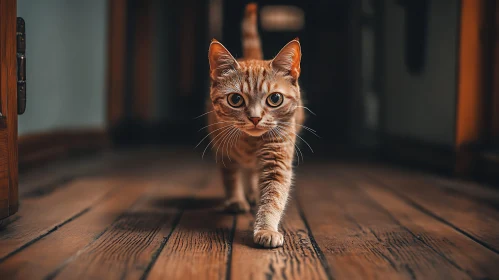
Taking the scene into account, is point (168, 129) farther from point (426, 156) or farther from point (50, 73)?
point (426, 156)

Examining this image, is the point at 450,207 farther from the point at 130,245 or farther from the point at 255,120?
the point at 130,245

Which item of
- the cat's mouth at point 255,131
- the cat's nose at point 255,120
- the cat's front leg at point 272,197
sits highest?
the cat's nose at point 255,120

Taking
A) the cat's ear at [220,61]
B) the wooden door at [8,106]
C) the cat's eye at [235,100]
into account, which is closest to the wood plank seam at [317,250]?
the cat's eye at [235,100]

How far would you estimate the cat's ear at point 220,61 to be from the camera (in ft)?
4.83

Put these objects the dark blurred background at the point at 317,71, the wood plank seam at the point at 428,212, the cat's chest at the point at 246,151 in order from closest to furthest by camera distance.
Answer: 1. the wood plank seam at the point at 428,212
2. the cat's chest at the point at 246,151
3. the dark blurred background at the point at 317,71

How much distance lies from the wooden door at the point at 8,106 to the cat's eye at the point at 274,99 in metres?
0.76

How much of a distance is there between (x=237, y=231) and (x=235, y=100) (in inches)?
16.0

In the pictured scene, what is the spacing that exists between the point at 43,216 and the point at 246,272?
0.86 m

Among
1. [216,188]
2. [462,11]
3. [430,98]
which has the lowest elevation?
[216,188]

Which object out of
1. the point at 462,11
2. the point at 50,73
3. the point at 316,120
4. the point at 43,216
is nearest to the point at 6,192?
the point at 43,216

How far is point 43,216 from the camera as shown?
158cm

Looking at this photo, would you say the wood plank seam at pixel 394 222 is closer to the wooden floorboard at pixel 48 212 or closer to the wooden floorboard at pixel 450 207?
the wooden floorboard at pixel 450 207

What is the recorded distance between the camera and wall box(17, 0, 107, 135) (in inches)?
99.2

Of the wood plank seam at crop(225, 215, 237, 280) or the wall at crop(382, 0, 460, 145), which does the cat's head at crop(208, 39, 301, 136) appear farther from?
the wall at crop(382, 0, 460, 145)
